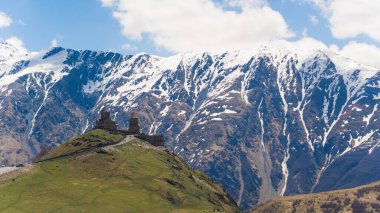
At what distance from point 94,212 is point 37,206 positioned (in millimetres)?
19527

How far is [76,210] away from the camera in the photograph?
19450 cm

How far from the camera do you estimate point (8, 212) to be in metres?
179

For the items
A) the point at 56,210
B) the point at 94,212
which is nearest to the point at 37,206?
the point at 56,210

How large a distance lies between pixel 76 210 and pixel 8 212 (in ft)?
80.0

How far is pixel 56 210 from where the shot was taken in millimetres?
190375

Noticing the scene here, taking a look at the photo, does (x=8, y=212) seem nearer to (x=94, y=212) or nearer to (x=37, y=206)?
(x=37, y=206)

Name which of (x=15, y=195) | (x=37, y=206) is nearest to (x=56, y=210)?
(x=37, y=206)

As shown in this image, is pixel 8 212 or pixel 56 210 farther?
pixel 56 210

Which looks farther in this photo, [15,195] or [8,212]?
[15,195]

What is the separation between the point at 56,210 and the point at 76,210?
7.27 meters

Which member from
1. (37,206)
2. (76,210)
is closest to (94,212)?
(76,210)

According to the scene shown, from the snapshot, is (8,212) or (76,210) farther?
(76,210)

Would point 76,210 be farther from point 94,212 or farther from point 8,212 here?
point 8,212

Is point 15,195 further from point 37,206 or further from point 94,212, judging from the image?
point 94,212
